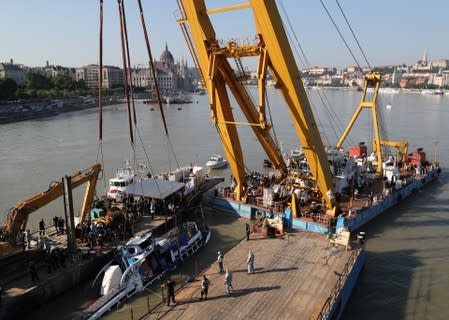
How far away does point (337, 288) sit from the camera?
12844 mm

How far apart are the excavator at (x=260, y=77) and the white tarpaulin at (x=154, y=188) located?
13.1 feet

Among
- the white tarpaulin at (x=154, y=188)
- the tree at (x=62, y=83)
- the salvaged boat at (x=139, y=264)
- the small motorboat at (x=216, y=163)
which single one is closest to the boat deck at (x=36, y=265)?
the salvaged boat at (x=139, y=264)

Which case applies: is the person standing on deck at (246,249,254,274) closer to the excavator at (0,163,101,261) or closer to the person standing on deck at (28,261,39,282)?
the person standing on deck at (28,261,39,282)

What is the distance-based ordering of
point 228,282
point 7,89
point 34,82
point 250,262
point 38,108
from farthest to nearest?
point 34,82 → point 7,89 → point 38,108 → point 250,262 → point 228,282

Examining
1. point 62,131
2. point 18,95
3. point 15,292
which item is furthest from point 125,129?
point 15,292

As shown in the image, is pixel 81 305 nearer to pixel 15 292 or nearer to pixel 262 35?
pixel 15 292

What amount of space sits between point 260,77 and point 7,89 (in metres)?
95.2

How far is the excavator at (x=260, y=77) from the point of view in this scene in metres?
17.4

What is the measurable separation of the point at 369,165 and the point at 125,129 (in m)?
50.0

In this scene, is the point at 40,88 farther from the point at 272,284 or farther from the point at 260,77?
the point at 272,284

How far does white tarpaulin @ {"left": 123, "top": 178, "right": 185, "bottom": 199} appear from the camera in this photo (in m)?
20.6

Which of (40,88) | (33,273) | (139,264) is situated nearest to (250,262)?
(139,264)

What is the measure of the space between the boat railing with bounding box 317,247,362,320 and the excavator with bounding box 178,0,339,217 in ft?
19.3

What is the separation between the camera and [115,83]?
7623 inches
